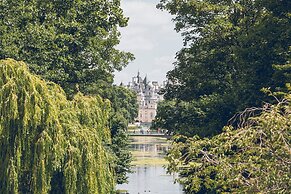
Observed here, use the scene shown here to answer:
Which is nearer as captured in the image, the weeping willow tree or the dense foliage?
the weeping willow tree

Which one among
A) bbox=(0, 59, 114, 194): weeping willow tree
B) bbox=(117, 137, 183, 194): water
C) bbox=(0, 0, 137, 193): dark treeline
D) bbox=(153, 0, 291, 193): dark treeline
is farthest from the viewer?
bbox=(117, 137, 183, 194): water

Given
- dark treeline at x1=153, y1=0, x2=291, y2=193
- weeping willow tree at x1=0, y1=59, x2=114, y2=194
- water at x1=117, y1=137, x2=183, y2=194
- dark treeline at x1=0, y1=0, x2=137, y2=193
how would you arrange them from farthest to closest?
water at x1=117, y1=137, x2=183, y2=194 → dark treeline at x1=0, y1=0, x2=137, y2=193 → dark treeline at x1=153, y1=0, x2=291, y2=193 → weeping willow tree at x1=0, y1=59, x2=114, y2=194

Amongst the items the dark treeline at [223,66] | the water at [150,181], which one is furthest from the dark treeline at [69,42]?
the water at [150,181]

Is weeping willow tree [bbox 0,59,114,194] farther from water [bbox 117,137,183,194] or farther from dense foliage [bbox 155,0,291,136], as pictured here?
water [bbox 117,137,183,194]

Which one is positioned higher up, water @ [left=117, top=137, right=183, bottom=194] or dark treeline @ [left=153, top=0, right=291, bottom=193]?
dark treeline @ [left=153, top=0, right=291, bottom=193]

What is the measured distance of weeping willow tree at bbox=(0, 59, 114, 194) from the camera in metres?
17.5

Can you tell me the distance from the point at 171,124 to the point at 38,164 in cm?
1637

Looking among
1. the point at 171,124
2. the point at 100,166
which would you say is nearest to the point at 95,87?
the point at 171,124

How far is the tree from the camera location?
29.2 metres

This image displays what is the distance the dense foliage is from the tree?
11.7 feet

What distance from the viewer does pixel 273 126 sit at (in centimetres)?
1220

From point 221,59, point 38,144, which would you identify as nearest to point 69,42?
point 221,59

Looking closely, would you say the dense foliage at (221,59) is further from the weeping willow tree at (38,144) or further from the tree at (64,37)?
the weeping willow tree at (38,144)

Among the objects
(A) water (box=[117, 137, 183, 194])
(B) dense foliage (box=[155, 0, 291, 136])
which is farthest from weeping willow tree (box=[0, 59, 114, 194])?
(A) water (box=[117, 137, 183, 194])
